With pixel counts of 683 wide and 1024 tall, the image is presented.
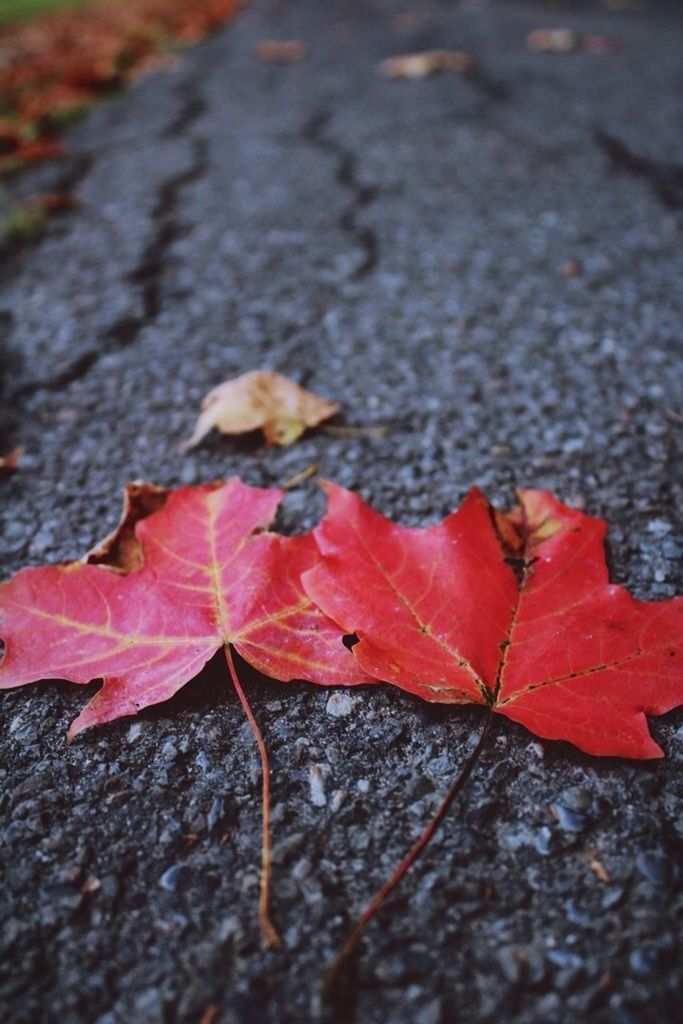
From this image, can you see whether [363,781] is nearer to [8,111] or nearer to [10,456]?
[10,456]

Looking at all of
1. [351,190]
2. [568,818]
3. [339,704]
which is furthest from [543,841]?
[351,190]

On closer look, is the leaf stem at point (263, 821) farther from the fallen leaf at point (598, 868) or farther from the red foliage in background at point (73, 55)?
the red foliage in background at point (73, 55)

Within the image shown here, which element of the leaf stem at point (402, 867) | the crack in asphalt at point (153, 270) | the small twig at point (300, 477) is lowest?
the leaf stem at point (402, 867)

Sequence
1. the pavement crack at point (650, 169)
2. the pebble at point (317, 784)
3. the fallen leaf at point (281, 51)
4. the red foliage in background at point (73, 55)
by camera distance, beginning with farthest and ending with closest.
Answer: the fallen leaf at point (281, 51) < the red foliage in background at point (73, 55) < the pavement crack at point (650, 169) < the pebble at point (317, 784)

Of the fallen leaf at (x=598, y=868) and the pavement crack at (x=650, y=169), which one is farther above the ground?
the pavement crack at (x=650, y=169)

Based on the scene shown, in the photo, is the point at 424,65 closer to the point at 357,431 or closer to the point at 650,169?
the point at 650,169

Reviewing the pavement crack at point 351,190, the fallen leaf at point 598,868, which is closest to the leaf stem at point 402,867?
the fallen leaf at point 598,868
